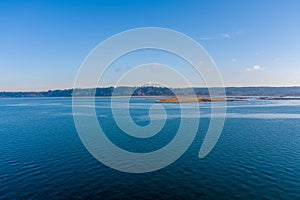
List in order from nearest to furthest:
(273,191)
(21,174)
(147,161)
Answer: (273,191) < (21,174) < (147,161)

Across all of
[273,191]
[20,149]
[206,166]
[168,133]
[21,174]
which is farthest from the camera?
[168,133]

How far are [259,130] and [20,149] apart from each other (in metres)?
40.8

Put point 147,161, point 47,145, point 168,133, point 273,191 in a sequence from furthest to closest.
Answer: point 168,133
point 47,145
point 147,161
point 273,191

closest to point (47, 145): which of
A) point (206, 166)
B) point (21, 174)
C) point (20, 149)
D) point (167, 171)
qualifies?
point (20, 149)

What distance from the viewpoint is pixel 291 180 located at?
19641 mm

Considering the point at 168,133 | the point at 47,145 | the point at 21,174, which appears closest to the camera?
the point at 21,174

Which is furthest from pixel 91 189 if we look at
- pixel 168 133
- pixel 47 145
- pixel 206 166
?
pixel 168 133

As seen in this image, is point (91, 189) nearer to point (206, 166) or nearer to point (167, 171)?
point (167, 171)

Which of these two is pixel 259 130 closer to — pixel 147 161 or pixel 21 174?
pixel 147 161

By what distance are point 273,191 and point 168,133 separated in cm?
2366

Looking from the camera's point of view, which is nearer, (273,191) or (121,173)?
(273,191)

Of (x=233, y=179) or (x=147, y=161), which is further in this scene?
(x=147, y=161)

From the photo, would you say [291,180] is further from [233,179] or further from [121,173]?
[121,173]

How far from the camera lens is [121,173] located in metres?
21.9
